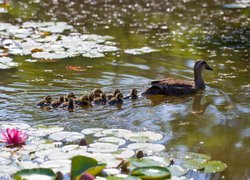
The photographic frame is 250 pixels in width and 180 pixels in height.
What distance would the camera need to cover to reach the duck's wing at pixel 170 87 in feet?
27.0

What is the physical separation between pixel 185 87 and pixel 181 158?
283 centimetres

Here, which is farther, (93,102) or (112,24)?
(112,24)

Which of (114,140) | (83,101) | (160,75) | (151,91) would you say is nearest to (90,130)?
(114,140)

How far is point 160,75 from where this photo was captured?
9305 millimetres

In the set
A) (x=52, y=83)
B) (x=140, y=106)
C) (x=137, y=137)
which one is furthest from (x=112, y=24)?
(x=137, y=137)

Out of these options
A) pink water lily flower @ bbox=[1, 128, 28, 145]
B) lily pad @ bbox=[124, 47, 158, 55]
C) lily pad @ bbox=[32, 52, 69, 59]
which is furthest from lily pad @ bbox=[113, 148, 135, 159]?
lily pad @ bbox=[124, 47, 158, 55]

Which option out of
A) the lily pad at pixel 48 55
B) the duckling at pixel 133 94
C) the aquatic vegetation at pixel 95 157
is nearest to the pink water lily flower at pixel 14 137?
the aquatic vegetation at pixel 95 157

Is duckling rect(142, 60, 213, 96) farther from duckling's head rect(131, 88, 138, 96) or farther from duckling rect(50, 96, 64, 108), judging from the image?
duckling rect(50, 96, 64, 108)

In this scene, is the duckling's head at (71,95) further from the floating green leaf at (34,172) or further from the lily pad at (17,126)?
the floating green leaf at (34,172)

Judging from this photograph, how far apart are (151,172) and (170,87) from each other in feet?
10.9

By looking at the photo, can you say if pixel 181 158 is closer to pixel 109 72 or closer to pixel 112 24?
pixel 109 72

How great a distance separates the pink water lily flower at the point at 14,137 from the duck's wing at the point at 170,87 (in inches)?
106

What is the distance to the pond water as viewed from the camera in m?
6.66

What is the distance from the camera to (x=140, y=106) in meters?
7.70
